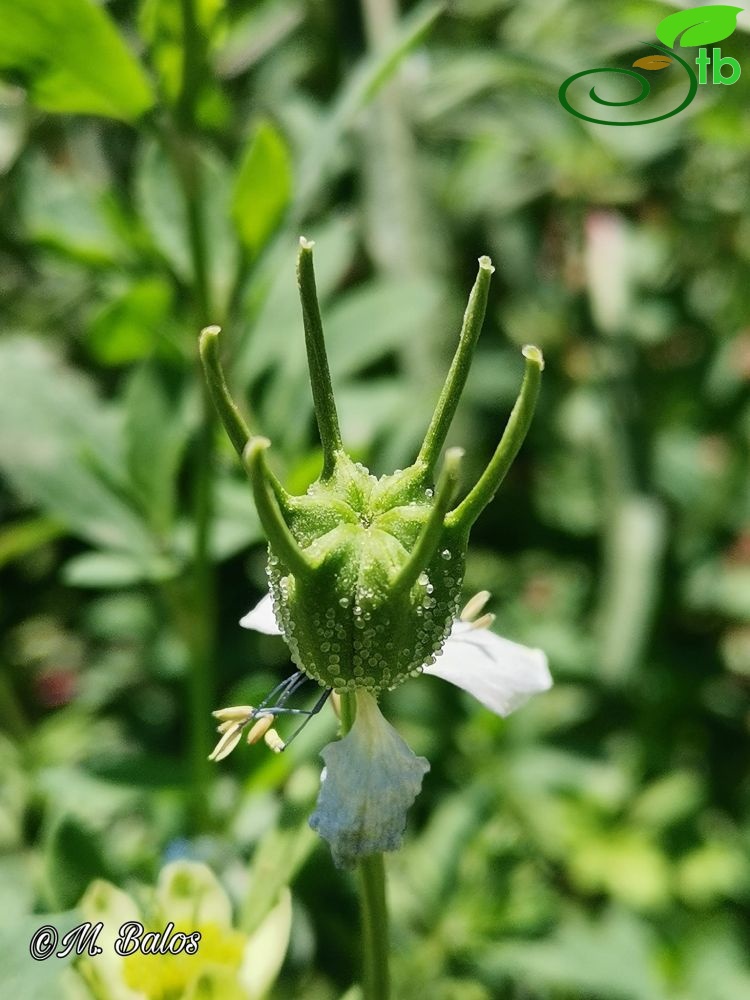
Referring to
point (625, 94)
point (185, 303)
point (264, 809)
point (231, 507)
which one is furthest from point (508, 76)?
point (264, 809)

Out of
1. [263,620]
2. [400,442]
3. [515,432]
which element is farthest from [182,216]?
[515,432]

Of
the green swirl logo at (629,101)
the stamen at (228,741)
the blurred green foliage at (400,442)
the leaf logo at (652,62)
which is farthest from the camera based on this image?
the leaf logo at (652,62)

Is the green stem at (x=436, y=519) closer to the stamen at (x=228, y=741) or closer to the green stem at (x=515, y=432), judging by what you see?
the green stem at (x=515, y=432)

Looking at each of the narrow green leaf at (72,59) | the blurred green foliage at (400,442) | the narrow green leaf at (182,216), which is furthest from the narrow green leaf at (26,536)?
the narrow green leaf at (72,59)

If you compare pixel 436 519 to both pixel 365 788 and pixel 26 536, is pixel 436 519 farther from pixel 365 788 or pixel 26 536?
pixel 26 536

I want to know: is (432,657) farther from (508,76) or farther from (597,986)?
(508,76)

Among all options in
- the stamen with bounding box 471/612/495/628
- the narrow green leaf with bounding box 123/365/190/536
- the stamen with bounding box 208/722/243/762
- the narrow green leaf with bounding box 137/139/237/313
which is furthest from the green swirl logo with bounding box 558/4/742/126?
the stamen with bounding box 208/722/243/762
